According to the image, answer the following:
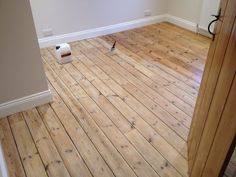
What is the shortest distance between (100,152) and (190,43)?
253cm

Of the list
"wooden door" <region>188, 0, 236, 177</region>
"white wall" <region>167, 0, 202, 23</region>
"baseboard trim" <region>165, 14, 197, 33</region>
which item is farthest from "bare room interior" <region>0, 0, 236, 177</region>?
"baseboard trim" <region>165, 14, 197, 33</region>

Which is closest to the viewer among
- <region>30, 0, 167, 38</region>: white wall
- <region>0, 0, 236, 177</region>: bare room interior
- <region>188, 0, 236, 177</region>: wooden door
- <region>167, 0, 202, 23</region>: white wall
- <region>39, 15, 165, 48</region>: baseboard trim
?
<region>188, 0, 236, 177</region>: wooden door

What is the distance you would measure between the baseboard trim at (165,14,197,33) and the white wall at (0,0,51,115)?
9.32 ft

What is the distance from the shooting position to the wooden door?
105cm

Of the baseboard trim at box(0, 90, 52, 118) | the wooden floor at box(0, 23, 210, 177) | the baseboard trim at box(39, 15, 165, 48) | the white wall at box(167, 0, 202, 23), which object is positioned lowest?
the wooden floor at box(0, 23, 210, 177)

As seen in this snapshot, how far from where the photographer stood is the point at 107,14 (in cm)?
384

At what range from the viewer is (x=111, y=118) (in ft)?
7.14

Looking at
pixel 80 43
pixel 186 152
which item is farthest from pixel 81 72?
pixel 186 152

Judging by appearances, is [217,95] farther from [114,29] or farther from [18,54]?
[114,29]

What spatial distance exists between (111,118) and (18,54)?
1.00 meters

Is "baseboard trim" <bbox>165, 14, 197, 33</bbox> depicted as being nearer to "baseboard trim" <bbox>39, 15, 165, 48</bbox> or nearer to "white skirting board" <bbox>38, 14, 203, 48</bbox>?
"white skirting board" <bbox>38, 14, 203, 48</bbox>

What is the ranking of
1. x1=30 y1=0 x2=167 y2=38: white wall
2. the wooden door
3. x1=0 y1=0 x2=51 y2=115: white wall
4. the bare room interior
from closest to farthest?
the wooden door → the bare room interior → x1=0 y1=0 x2=51 y2=115: white wall → x1=30 y1=0 x2=167 y2=38: white wall

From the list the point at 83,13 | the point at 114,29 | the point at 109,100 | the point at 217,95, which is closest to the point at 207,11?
the point at 114,29

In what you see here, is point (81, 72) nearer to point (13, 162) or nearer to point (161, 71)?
point (161, 71)
